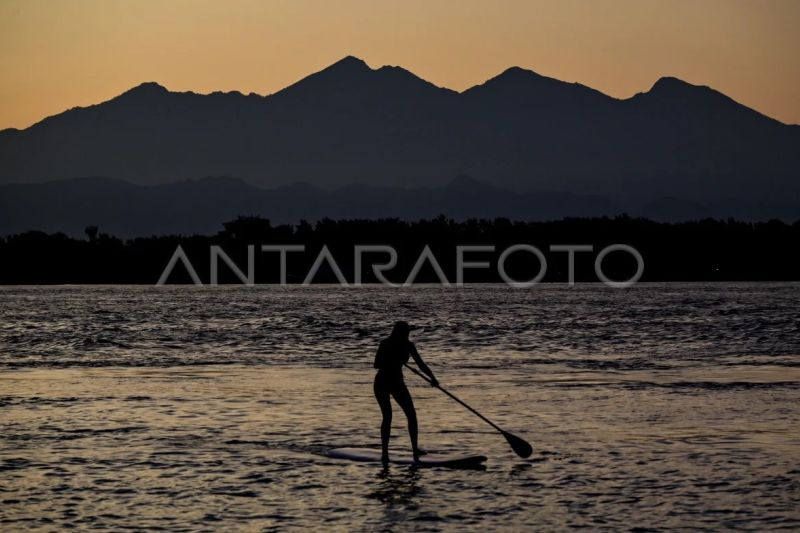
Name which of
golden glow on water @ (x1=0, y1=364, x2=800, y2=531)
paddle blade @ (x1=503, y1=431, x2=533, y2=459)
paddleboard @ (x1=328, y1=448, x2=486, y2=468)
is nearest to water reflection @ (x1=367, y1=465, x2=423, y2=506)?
golden glow on water @ (x1=0, y1=364, x2=800, y2=531)

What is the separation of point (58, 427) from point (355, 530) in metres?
12.3

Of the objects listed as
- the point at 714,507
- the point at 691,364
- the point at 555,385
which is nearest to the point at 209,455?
the point at 714,507

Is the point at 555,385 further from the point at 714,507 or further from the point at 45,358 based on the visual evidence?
the point at 45,358

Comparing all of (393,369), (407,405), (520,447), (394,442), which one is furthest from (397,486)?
(394,442)

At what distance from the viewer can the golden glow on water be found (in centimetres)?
1745

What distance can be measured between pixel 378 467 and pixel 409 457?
2.70 ft

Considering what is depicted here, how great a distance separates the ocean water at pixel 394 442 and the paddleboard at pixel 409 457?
0.28 meters

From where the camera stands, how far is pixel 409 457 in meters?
21.8

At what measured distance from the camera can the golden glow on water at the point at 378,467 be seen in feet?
57.3

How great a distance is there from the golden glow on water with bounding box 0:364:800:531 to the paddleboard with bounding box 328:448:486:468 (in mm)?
320

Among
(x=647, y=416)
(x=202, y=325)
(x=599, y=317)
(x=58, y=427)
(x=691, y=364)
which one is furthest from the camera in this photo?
(x=599, y=317)

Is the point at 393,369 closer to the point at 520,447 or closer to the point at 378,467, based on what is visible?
the point at 378,467

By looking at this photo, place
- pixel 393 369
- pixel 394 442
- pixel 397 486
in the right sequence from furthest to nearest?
pixel 394 442
pixel 393 369
pixel 397 486

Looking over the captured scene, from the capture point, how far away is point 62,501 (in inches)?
720
